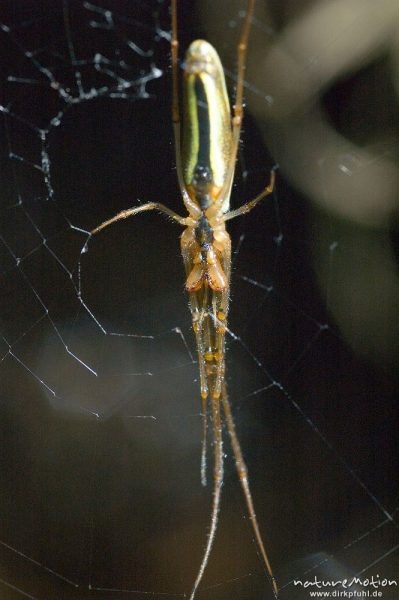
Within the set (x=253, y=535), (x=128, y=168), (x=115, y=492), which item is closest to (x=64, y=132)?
(x=128, y=168)

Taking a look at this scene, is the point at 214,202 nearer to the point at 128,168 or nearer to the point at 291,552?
the point at 128,168

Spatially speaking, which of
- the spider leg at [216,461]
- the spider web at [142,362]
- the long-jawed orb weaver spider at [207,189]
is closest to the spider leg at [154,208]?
the long-jawed orb weaver spider at [207,189]

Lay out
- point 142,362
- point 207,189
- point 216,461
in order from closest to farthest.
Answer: point 207,189 < point 216,461 < point 142,362

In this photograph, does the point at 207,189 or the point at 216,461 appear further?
the point at 216,461

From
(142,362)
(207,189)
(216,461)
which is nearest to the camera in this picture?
(207,189)

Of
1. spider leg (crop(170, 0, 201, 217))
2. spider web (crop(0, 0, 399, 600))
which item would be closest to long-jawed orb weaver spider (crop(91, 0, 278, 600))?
spider leg (crop(170, 0, 201, 217))

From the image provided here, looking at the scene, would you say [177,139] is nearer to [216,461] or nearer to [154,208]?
[154,208]

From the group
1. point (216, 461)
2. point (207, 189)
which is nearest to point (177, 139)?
point (207, 189)

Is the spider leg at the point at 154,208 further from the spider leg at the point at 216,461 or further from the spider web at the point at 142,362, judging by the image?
the spider web at the point at 142,362
